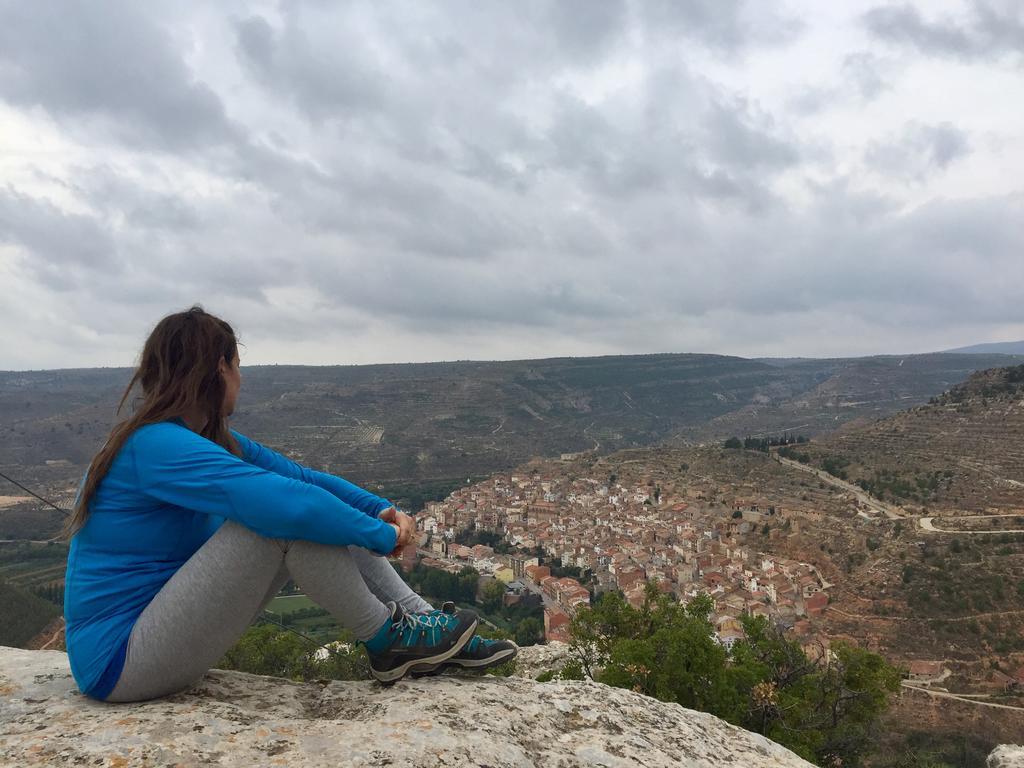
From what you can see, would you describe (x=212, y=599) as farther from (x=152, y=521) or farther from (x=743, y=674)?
(x=743, y=674)

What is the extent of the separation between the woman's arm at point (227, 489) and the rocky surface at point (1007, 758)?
276 inches

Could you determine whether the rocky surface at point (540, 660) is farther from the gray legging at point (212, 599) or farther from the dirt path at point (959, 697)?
the dirt path at point (959, 697)

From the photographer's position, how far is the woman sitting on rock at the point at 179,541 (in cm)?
250

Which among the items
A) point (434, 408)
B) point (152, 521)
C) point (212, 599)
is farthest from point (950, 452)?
point (434, 408)

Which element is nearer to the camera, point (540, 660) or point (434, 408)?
point (540, 660)

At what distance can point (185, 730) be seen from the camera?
2.47 metres

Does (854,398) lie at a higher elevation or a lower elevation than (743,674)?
lower

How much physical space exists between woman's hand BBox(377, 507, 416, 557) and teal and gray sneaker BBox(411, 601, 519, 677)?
1.60 feet

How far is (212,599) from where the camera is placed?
256cm

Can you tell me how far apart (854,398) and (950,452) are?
9823cm

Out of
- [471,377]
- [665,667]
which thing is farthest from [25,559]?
[471,377]

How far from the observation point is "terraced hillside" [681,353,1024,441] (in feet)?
382

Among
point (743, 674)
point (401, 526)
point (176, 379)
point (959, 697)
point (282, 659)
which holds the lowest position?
point (959, 697)

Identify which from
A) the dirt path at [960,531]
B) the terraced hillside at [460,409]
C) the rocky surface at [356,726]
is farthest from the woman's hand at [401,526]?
the terraced hillside at [460,409]
